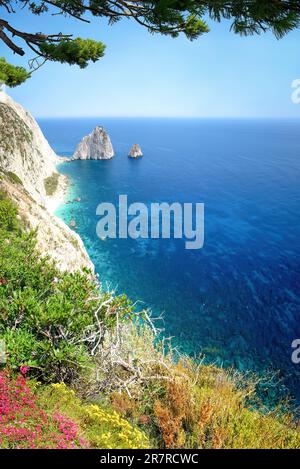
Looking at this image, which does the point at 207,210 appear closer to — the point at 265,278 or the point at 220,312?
the point at 265,278

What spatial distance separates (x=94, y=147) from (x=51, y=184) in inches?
1806

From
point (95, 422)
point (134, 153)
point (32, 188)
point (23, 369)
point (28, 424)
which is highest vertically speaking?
point (134, 153)

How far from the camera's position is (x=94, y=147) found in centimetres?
9944

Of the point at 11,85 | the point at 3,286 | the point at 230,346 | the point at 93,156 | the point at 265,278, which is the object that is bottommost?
the point at 230,346

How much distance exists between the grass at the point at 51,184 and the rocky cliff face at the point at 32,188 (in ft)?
2.25

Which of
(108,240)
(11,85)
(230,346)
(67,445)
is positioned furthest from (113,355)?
(108,240)

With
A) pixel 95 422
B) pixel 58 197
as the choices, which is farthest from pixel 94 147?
pixel 95 422

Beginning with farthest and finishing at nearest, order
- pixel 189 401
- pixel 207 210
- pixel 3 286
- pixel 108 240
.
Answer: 1. pixel 207 210
2. pixel 108 240
3. pixel 3 286
4. pixel 189 401

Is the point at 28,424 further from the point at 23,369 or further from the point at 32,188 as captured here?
the point at 32,188

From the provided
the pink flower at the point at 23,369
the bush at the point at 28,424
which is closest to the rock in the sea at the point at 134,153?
the pink flower at the point at 23,369

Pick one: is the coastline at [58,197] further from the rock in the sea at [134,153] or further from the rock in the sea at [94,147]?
the rock in the sea at [134,153]

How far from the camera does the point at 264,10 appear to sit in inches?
186

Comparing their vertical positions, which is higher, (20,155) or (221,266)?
(20,155)

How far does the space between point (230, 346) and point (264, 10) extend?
20.4 metres
